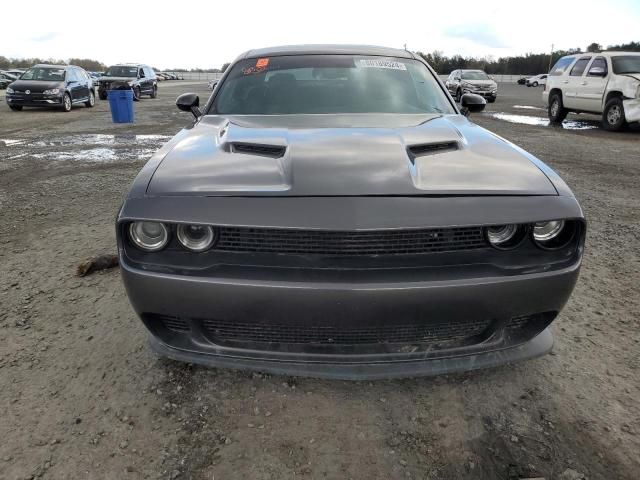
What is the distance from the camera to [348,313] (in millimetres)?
1692

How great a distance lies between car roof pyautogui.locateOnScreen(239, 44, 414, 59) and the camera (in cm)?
342

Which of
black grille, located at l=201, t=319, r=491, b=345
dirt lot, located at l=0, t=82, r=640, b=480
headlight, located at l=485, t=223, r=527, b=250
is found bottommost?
dirt lot, located at l=0, t=82, r=640, b=480

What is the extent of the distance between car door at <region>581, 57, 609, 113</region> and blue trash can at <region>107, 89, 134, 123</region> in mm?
11401

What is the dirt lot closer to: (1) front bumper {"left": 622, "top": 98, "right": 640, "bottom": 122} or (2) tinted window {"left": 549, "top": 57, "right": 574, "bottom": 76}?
(1) front bumper {"left": 622, "top": 98, "right": 640, "bottom": 122}

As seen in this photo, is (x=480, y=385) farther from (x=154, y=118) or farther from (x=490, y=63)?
(x=490, y=63)

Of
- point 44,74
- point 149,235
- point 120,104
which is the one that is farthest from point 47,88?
point 149,235

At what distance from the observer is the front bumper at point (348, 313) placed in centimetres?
168

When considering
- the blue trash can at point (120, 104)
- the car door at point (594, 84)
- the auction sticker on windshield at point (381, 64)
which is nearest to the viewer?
the auction sticker on windshield at point (381, 64)

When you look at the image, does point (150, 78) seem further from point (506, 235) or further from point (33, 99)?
point (506, 235)

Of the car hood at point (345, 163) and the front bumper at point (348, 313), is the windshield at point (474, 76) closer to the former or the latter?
the car hood at point (345, 163)

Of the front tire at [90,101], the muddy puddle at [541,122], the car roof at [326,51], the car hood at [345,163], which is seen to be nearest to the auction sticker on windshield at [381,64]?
the car roof at [326,51]

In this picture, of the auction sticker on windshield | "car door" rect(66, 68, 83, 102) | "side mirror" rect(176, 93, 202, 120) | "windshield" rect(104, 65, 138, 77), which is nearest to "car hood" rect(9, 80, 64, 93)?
"car door" rect(66, 68, 83, 102)

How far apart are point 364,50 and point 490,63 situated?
269ft

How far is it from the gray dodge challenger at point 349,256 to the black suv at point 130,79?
20.3 meters
